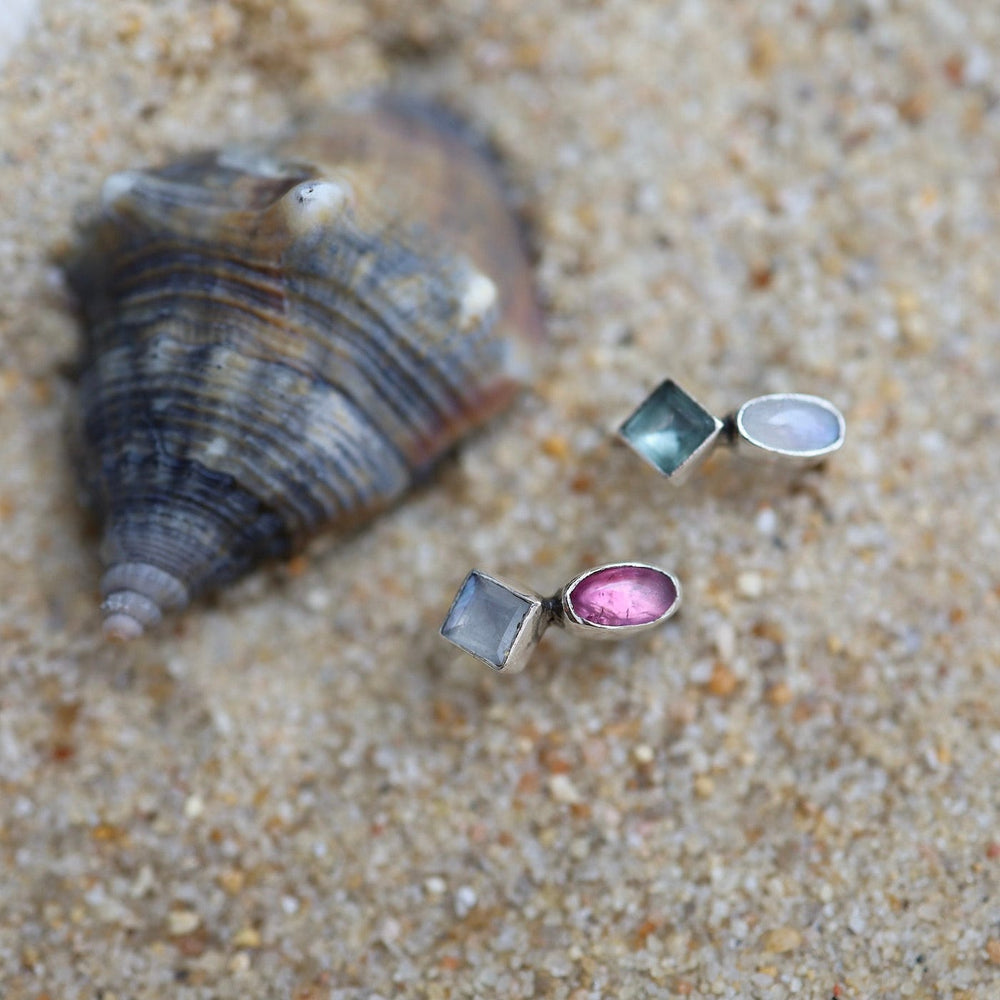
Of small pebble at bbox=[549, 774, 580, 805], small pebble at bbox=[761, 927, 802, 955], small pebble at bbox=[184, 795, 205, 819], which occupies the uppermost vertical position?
small pebble at bbox=[761, 927, 802, 955]

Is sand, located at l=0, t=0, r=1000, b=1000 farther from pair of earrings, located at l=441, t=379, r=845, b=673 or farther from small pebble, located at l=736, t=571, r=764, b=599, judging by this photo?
pair of earrings, located at l=441, t=379, r=845, b=673

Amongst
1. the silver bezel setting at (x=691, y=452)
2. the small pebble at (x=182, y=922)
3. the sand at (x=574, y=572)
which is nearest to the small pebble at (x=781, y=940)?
the sand at (x=574, y=572)

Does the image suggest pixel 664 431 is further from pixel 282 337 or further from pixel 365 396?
pixel 282 337

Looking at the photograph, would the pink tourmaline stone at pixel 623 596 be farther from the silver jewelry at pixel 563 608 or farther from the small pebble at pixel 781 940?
the small pebble at pixel 781 940

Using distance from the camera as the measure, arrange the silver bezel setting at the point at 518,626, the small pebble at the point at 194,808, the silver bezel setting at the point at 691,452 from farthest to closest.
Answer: the small pebble at the point at 194,808, the silver bezel setting at the point at 691,452, the silver bezel setting at the point at 518,626

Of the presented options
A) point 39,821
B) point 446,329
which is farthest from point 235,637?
point 446,329

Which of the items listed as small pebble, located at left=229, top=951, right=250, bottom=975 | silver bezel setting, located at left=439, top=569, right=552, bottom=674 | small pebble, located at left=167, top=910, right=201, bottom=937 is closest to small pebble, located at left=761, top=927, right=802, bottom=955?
silver bezel setting, located at left=439, top=569, right=552, bottom=674

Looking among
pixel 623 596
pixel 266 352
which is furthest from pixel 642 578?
pixel 266 352

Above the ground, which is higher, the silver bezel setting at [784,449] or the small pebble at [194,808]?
the silver bezel setting at [784,449]
